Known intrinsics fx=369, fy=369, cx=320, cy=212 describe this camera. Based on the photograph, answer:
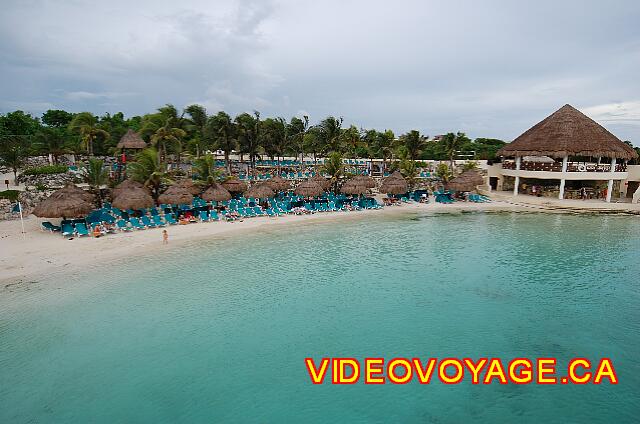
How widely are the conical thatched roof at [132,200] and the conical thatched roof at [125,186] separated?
0.58 metres

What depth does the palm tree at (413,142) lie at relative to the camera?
104ft

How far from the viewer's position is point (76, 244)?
13523 millimetres

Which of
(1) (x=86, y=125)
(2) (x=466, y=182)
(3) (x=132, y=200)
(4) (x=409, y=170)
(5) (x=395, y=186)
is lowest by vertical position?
(3) (x=132, y=200)

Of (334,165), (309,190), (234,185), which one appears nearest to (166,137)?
(234,185)

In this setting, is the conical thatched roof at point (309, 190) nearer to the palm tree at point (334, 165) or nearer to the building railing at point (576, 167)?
the palm tree at point (334, 165)

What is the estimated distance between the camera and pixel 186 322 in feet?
28.0

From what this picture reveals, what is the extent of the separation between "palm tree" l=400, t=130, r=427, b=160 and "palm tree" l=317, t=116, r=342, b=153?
612cm

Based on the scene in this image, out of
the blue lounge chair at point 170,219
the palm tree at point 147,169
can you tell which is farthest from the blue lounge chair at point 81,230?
the palm tree at point 147,169

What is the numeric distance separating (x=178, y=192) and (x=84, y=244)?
542 centimetres

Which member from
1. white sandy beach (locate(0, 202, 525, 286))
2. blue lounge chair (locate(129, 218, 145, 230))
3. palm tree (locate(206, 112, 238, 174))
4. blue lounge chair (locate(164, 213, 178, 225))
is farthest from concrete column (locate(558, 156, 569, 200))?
blue lounge chair (locate(129, 218, 145, 230))

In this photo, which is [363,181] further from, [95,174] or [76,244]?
[76,244]

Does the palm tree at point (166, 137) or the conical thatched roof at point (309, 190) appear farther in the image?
the palm tree at point (166, 137)

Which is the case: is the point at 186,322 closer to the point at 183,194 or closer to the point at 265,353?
the point at 265,353

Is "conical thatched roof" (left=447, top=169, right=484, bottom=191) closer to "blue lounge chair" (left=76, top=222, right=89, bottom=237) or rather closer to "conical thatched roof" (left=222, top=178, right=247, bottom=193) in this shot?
"conical thatched roof" (left=222, top=178, right=247, bottom=193)
